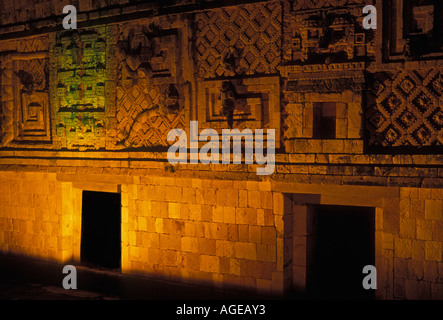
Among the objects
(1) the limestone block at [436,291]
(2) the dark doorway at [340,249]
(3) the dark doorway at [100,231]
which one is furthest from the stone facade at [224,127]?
(2) the dark doorway at [340,249]

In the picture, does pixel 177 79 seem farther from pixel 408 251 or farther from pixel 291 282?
pixel 408 251

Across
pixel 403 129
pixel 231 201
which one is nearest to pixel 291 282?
pixel 231 201

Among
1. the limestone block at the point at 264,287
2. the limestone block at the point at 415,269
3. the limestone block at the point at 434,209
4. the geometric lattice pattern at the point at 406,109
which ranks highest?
the geometric lattice pattern at the point at 406,109

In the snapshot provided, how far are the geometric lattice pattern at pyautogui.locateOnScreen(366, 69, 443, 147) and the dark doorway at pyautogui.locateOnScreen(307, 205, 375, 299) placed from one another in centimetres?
155

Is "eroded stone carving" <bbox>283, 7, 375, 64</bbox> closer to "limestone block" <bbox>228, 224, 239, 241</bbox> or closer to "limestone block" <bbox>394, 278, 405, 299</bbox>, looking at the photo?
"limestone block" <bbox>228, 224, 239, 241</bbox>

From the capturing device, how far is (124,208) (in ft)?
24.7

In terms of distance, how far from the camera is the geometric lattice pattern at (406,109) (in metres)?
5.38

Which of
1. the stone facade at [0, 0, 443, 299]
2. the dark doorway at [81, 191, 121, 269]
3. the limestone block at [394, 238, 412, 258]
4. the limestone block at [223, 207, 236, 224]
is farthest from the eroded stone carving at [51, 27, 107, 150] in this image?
the limestone block at [394, 238, 412, 258]

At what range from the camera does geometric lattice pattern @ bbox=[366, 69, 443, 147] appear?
5375 millimetres

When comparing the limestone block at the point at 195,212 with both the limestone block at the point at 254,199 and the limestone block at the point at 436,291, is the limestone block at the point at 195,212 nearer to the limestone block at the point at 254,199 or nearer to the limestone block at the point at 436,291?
the limestone block at the point at 254,199

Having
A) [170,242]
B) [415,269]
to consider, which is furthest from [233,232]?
[415,269]

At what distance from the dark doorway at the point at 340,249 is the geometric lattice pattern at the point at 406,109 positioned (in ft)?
5.08

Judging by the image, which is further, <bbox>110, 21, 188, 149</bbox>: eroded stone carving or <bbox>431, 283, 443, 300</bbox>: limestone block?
<bbox>110, 21, 188, 149</bbox>: eroded stone carving

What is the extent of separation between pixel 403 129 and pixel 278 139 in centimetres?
153
